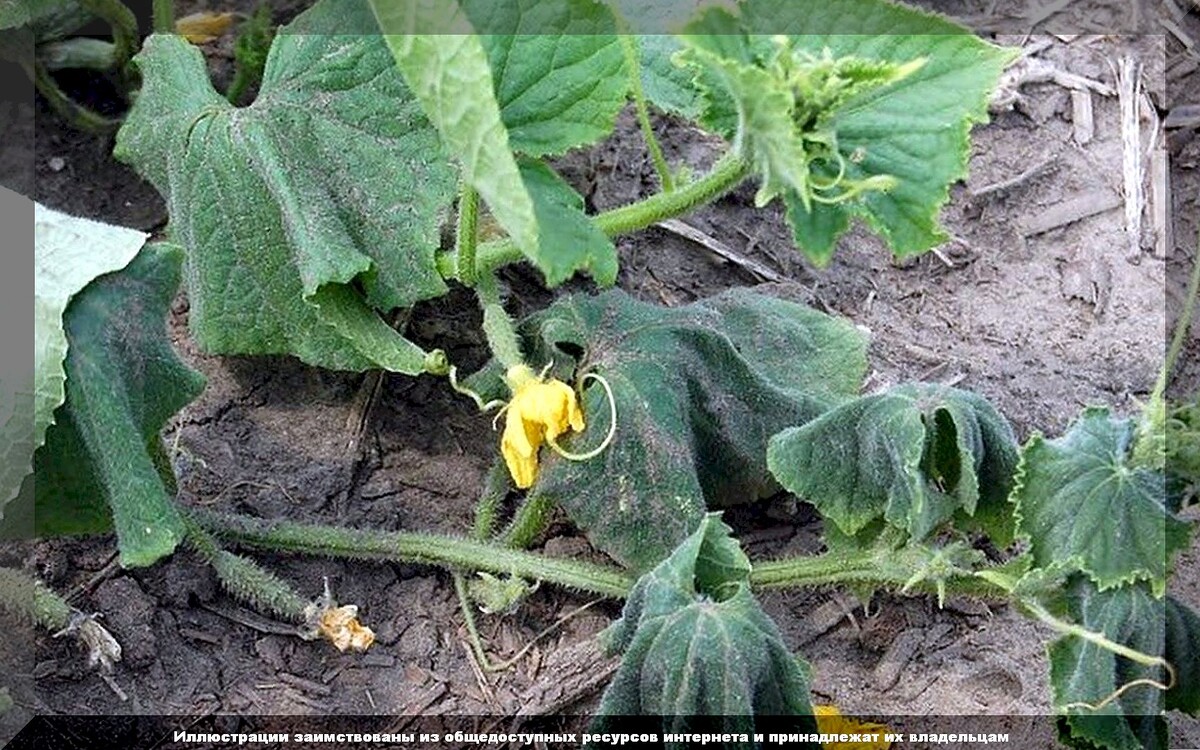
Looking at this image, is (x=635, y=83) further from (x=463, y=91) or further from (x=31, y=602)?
(x=31, y=602)

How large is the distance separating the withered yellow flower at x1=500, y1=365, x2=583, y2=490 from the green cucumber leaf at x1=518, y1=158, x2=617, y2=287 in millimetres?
225

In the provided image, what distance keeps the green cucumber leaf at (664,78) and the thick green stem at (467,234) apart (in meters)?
0.39

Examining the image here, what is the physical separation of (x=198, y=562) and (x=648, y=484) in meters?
0.79

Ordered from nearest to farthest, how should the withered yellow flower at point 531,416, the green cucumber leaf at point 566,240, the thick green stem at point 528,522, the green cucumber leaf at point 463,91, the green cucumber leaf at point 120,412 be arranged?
the green cucumber leaf at point 463,91 < the green cucumber leaf at point 566,240 < the green cucumber leaf at point 120,412 < the withered yellow flower at point 531,416 < the thick green stem at point 528,522

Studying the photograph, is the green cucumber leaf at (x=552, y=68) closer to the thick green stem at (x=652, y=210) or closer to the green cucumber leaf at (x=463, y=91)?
the thick green stem at (x=652, y=210)

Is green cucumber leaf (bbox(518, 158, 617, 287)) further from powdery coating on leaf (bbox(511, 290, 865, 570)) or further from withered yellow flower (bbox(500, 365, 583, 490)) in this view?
powdery coating on leaf (bbox(511, 290, 865, 570))

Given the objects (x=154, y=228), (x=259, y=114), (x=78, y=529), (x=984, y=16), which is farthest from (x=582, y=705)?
(x=984, y=16)

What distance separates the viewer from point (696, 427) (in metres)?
2.71

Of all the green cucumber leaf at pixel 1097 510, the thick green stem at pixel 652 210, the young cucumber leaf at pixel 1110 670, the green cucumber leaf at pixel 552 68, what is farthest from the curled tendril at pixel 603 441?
the young cucumber leaf at pixel 1110 670

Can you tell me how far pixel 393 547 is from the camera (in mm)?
2678

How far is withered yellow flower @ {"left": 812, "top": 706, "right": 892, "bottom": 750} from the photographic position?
258 cm

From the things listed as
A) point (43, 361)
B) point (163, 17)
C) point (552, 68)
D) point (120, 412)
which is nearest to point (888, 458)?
point (552, 68)

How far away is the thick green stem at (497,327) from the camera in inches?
100

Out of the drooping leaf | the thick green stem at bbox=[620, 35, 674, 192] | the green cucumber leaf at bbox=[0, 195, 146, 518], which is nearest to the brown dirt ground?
the drooping leaf
